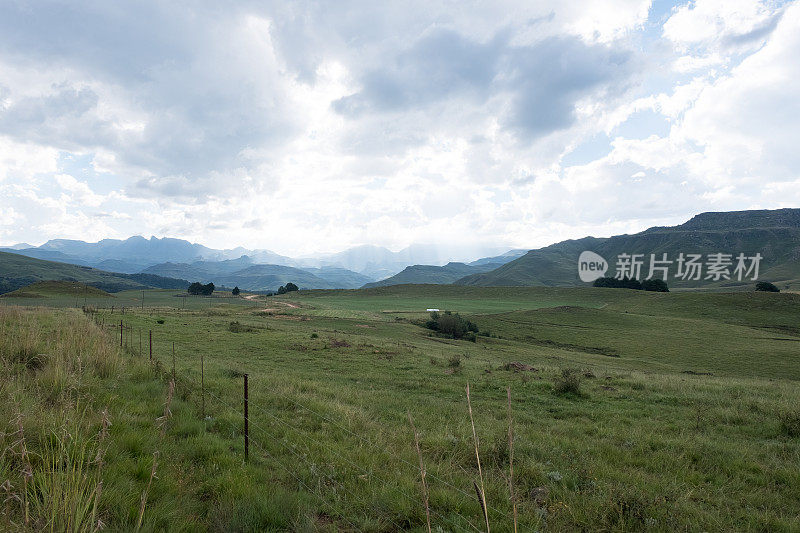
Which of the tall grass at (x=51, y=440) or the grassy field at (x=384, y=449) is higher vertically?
the tall grass at (x=51, y=440)

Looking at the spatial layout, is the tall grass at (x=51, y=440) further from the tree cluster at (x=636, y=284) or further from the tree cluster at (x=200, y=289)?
the tree cluster at (x=200, y=289)

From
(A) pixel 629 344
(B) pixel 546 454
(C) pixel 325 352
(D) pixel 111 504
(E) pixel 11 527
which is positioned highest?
(E) pixel 11 527

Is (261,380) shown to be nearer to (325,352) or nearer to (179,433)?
(179,433)

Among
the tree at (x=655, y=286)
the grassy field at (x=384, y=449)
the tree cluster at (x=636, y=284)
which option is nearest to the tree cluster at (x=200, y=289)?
the grassy field at (x=384, y=449)

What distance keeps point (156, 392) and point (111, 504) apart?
5727mm

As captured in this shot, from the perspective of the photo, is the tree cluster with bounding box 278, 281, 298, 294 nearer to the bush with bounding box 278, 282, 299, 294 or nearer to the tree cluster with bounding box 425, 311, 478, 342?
the bush with bounding box 278, 282, 299, 294

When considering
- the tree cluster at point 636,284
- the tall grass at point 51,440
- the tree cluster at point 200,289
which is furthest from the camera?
the tree cluster at point 200,289

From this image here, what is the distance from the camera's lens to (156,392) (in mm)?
8828

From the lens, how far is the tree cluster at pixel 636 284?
Result: 11081 cm

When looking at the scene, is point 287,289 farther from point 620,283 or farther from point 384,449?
point 384,449

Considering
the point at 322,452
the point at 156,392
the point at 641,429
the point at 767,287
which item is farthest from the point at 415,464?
the point at 767,287

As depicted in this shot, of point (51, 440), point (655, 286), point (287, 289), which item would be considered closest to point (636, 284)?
point (655, 286)

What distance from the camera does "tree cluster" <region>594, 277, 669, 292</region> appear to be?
110812 mm

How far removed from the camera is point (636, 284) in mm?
118500
